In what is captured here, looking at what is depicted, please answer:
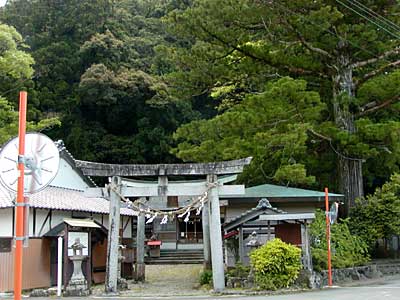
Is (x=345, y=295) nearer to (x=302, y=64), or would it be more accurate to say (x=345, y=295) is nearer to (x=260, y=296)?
(x=260, y=296)

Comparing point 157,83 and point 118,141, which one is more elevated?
point 157,83

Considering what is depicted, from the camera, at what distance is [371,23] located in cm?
2189

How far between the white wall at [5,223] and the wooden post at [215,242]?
710 cm

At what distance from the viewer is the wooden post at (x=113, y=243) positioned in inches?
617

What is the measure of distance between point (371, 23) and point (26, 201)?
18.9 meters

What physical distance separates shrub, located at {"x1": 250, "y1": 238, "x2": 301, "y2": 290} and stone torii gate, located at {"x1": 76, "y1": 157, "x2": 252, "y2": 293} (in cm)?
108

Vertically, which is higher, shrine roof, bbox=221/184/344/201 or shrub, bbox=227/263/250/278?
shrine roof, bbox=221/184/344/201

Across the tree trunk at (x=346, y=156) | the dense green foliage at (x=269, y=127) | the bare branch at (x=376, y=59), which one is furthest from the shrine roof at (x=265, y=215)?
the bare branch at (x=376, y=59)

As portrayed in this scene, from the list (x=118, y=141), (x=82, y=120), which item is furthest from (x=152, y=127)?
(x=82, y=120)

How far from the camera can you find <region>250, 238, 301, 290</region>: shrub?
15.4 m

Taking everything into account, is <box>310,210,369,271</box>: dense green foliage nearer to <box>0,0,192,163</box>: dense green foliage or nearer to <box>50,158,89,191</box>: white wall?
<box>50,158,89,191</box>: white wall

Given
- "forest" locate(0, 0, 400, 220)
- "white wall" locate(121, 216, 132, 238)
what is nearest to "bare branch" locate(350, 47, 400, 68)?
"forest" locate(0, 0, 400, 220)

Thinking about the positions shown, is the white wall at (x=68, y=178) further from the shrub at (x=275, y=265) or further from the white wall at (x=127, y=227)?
the shrub at (x=275, y=265)

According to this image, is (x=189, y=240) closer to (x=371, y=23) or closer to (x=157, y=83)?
(x=157, y=83)
